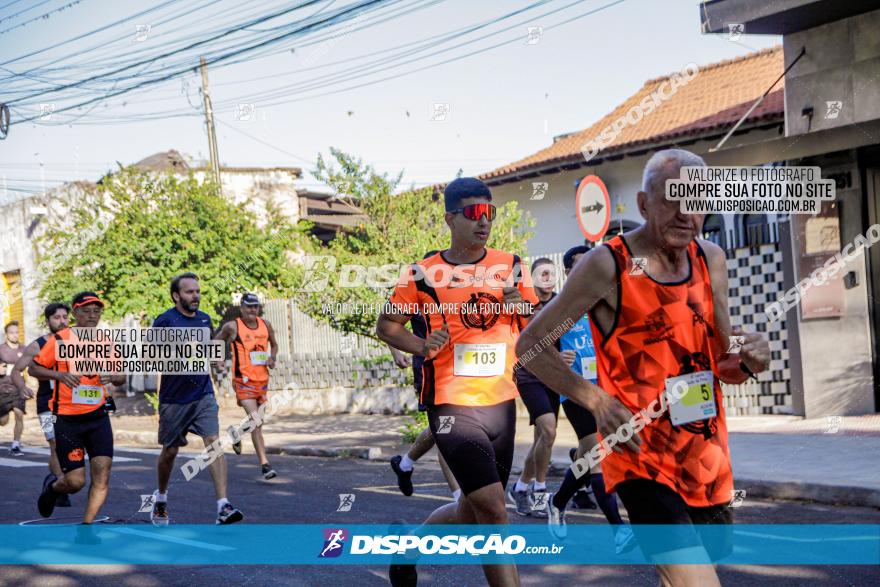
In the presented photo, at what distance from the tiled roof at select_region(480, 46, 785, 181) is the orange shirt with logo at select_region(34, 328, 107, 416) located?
38.7ft

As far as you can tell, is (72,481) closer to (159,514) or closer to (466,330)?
(159,514)

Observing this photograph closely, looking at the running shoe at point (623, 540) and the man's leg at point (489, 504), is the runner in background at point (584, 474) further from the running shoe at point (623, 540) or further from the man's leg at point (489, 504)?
the man's leg at point (489, 504)

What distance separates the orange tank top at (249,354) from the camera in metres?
12.0

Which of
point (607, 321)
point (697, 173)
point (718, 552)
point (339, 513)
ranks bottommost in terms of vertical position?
point (339, 513)

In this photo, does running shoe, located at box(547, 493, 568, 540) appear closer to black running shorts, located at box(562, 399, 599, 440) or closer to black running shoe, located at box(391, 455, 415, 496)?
black running shorts, located at box(562, 399, 599, 440)

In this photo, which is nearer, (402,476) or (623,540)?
(623,540)

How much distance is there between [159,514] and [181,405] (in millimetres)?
924

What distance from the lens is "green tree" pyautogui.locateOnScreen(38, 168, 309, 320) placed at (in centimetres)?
2047

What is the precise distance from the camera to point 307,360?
22.0 metres

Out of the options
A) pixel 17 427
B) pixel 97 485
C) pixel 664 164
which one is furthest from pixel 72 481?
pixel 17 427

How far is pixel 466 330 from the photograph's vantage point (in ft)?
17.2

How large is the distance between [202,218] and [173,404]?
43.2 feet

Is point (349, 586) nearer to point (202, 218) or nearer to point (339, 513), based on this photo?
point (339, 513)

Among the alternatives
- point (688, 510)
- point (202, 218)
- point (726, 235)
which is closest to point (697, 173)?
point (688, 510)
